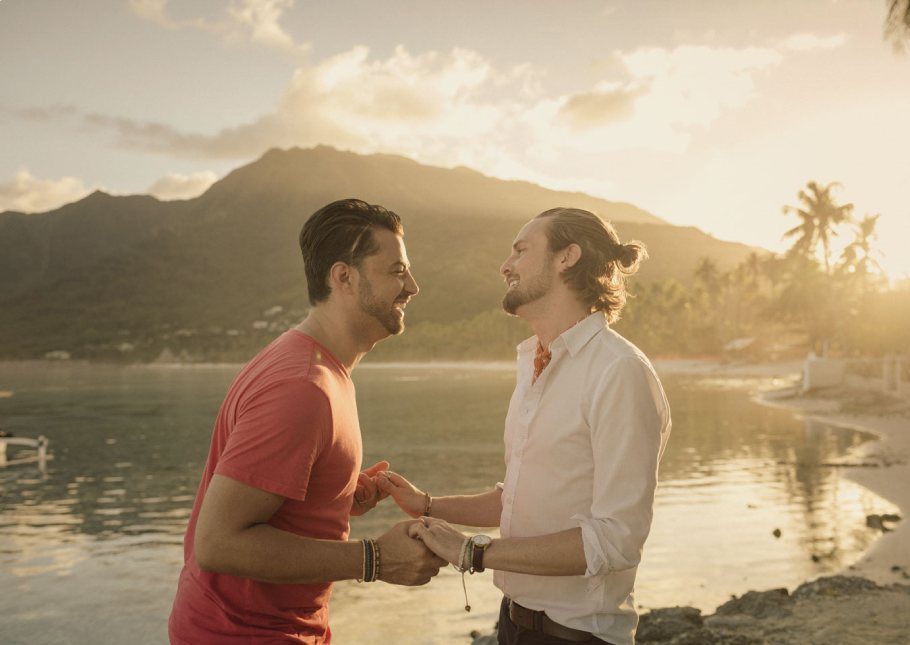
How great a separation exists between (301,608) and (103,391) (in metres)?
89.2

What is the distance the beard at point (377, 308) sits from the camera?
9.23 ft

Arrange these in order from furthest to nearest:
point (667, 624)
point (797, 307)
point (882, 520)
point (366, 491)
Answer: point (797, 307) → point (882, 520) → point (667, 624) → point (366, 491)

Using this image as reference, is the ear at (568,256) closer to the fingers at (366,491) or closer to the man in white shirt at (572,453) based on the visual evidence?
the man in white shirt at (572,453)

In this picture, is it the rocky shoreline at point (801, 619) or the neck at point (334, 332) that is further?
the rocky shoreline at point (801, 619)

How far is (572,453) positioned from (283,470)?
3.20 feet

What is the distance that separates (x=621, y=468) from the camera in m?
2.46

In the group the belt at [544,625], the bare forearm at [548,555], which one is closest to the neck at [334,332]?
the bare forearm at [548,555]

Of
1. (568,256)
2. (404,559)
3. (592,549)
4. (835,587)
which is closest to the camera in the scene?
(592,549)

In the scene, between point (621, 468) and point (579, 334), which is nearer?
point (621, 468)

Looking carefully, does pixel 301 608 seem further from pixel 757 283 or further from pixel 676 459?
pixel 757 283

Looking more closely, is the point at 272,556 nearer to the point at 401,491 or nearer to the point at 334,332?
the point at 334,332

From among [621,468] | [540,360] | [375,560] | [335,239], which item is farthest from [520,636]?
[335,239]

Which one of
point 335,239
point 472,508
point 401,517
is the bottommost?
point 401,517

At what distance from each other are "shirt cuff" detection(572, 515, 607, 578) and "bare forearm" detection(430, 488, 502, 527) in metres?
0.81
